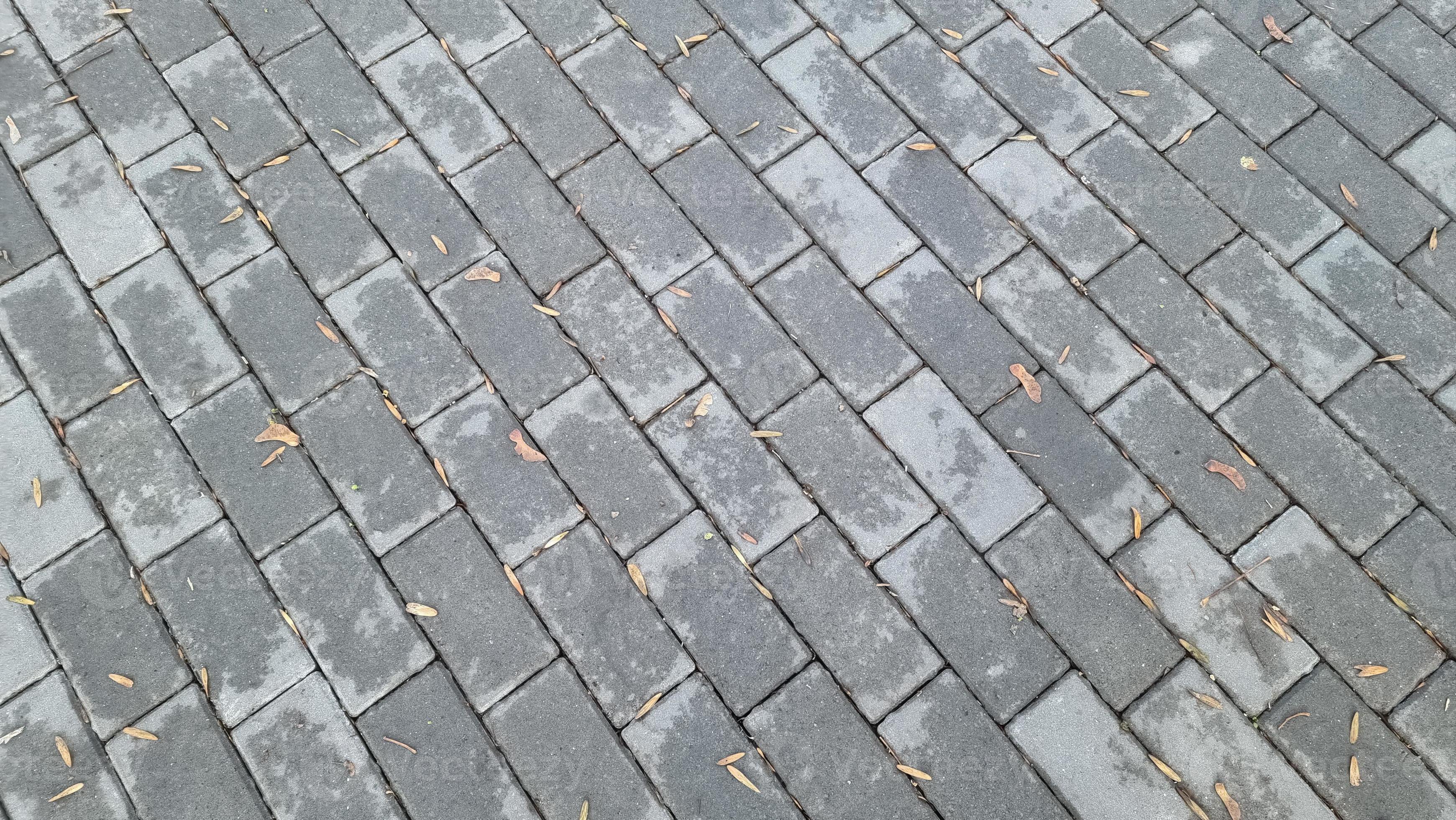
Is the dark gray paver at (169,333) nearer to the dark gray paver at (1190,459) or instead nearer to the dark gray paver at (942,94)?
the dark gray paver at (942,94)

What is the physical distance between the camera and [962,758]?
2.80 metres

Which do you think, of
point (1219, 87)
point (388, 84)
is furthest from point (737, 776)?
point (1219, 87)

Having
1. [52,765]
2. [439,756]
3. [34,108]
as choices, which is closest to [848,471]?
[439,756]

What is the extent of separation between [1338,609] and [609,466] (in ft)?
7.49

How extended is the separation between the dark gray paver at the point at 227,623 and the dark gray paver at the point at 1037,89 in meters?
3.01

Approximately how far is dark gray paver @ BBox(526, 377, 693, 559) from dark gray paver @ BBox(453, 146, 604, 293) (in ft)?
1.45

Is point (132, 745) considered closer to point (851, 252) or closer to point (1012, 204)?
point (851, 252)

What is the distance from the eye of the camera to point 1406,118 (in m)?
3.49

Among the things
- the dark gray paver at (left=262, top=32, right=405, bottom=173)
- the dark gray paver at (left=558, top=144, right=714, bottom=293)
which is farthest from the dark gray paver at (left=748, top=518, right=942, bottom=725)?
the dark gray paver at (left=262, top=32, right=405, bottom=173)

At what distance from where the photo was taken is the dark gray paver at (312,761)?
2756 millimetres

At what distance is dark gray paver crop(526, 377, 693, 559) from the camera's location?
9.90 feet

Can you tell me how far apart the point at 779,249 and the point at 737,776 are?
1.70m

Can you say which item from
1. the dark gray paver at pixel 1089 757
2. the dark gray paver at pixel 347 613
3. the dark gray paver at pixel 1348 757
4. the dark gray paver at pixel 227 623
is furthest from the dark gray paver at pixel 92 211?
the dark gray paver at pixel 1348 757

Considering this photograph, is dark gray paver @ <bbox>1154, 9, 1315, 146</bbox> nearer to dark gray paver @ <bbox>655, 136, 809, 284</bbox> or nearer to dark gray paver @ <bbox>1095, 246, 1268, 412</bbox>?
dark gray paver @ <bbox>1095, 246, 1268, 412</bbox>
